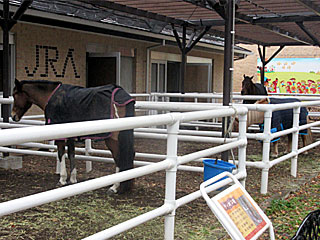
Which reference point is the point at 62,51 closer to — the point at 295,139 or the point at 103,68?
the point at 103,68

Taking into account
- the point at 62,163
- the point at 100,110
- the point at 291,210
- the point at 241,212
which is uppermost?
the point at 100,110

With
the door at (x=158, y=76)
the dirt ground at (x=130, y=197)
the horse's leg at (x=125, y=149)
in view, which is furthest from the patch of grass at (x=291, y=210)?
the door at (x=158, y=76)

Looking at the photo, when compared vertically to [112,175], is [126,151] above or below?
below

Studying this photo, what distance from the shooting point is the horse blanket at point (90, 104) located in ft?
18.3

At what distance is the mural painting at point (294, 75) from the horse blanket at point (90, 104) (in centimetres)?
2560

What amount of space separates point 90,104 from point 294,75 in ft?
90.0

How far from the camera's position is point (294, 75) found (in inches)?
1219

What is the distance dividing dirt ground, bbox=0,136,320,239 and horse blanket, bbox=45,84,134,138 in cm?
91

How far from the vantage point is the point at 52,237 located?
4035mm

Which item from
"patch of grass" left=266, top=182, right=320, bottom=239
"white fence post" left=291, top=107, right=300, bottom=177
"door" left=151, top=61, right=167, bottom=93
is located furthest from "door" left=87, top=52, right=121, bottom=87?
"patch of grass" left=266, top=182, right=320, bottom=239

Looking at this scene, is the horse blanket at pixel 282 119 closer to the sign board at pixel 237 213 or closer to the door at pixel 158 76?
the sign board at pixel 237 213

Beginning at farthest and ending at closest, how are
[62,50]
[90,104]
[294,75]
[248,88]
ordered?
[294,75], [248,88], [62,50], [90,104]

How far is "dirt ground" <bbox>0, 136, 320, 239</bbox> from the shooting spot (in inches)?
164

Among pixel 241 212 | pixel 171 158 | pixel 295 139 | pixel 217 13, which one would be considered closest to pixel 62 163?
pixel 171 158
